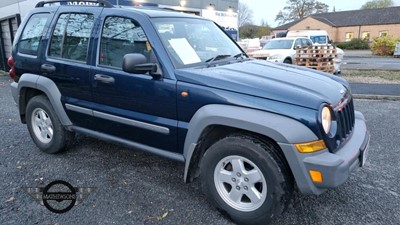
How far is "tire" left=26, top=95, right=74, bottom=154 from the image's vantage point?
13.5ft

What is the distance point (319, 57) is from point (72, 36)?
1018cm

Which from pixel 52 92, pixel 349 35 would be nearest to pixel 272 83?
pixel 52 92

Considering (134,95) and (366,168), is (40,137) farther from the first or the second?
(366,168)

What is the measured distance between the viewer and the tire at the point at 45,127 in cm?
411

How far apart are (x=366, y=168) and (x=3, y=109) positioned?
7.53 metres

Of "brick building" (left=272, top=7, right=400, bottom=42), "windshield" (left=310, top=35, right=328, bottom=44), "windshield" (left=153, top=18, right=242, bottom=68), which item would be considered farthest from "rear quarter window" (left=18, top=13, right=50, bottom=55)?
"brick building" (left=272, top=7, right=400, bottom=42)

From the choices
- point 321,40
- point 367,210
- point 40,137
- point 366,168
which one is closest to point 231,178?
point 367,210

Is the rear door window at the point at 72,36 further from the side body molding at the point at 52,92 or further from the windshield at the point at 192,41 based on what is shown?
the windshield at the point at 192,41

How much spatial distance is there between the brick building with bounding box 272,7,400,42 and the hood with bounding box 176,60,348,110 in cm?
5274

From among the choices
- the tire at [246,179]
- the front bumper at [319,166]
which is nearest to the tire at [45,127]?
the tire at [246,179]

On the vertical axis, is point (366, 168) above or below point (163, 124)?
below

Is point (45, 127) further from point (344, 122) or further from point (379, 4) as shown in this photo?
point (379, 4)

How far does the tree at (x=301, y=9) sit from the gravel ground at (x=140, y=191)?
6488 centimetres

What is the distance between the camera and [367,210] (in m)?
3.02
